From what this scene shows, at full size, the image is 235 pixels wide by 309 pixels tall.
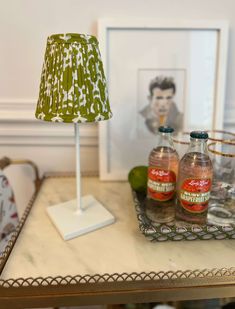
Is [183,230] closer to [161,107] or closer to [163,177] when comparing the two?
[163,177]

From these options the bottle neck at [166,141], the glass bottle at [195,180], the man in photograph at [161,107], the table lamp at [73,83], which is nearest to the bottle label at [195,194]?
the glass bottle at [195,180]

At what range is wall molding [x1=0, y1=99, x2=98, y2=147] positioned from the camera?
0.96 meters

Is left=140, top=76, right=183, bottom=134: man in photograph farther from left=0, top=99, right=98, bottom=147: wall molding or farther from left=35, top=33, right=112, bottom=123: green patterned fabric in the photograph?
left=35, top=33, right=112, bottom=123: green patterned fabric

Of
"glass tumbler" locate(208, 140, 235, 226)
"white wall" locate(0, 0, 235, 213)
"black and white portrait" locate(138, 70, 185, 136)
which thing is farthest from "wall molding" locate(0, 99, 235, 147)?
"glass tumbler" locate(208, 140, 235, 226)

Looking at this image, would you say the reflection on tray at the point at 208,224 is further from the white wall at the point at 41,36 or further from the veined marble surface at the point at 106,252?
the white wall at the point at 41,36

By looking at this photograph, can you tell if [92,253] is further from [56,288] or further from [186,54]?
[186,54]

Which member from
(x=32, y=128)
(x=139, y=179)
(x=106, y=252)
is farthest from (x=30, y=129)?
(x=106, y=252)

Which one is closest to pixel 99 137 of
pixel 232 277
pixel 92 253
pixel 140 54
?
pixel 140 54

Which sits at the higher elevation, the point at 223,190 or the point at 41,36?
the point at 41,36

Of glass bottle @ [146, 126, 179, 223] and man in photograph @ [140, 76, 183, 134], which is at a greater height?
man in photograph @ [140, 76, 183, 134]

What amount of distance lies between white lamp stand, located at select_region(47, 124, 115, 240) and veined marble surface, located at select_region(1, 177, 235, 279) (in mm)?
14

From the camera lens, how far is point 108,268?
60 centimetres

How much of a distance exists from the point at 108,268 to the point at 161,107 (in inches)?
19.9

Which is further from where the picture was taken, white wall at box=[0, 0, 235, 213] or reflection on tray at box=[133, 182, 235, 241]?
white wall at box=[0, 0, 235, 213]
